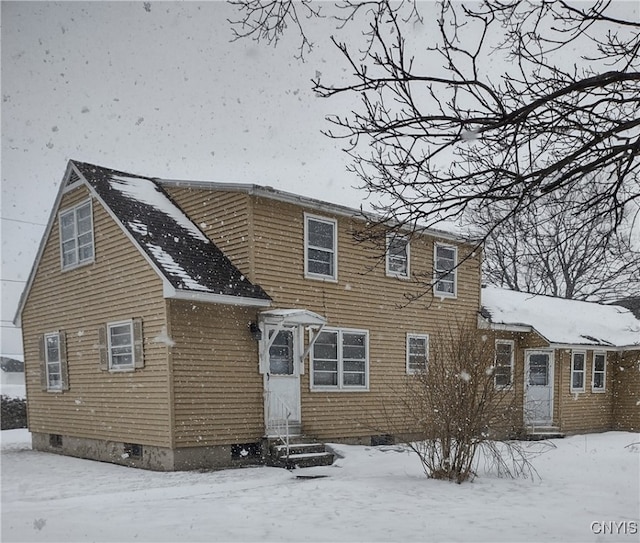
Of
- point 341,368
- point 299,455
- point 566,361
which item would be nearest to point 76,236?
point 341,368

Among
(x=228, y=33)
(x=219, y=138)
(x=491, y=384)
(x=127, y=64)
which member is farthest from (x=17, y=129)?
(x=219, y=138)

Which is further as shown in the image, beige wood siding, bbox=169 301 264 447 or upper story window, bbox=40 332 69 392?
upper story window, bbox=40 332 69 392

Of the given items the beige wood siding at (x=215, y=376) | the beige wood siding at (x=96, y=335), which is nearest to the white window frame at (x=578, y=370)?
the beige wood siding at (x=215, y=376)

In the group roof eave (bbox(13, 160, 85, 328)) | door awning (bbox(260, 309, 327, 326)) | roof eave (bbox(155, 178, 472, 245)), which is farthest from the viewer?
roof eave (bbox(13, 160, 85, 328))

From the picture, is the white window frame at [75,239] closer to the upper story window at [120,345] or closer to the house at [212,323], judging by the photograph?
the house at [212,323]

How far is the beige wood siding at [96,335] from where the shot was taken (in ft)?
36.0

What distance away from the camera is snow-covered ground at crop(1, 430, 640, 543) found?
5992mm

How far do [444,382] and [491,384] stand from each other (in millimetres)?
715

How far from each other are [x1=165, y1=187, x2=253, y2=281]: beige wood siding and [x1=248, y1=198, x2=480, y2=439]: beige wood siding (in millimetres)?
240

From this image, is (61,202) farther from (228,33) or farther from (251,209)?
(228,33)

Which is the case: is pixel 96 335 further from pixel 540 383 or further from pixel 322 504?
pixel 540 383

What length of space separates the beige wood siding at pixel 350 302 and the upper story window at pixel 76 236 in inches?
154

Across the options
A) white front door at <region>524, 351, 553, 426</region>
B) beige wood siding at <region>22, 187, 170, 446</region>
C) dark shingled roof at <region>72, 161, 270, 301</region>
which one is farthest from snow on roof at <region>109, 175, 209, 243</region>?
white front door at <region>524, 351, 553, 426</region>

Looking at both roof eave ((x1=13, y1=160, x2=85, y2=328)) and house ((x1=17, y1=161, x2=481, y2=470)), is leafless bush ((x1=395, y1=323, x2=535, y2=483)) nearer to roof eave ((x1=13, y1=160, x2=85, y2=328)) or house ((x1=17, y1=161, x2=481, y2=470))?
house ((x1=17, y1=161, x2=481, y2=470))
